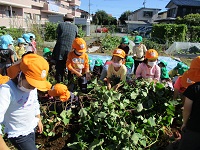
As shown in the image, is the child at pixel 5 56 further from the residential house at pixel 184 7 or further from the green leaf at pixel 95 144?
the residential house at pixel 184 7

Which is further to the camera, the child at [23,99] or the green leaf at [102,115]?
the green leaf at [102,115]

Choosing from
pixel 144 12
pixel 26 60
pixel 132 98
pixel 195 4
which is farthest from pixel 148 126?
pixel 144 12

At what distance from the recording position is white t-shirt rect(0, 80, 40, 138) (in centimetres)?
151

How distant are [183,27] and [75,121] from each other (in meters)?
12.9

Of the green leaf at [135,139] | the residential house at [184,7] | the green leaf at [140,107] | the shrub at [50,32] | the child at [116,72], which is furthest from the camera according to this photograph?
the residential house at [184,7]

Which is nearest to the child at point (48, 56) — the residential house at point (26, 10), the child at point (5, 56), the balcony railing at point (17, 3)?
the child at point (5, 56)

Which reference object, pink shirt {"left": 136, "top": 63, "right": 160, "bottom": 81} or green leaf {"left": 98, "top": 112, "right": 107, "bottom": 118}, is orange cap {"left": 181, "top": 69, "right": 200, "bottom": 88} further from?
pink shirt {"left": 136, "top": 63, "right": 160, "bottom": 81}

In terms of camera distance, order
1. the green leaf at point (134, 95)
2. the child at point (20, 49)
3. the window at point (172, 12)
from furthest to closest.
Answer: the window at point (172, 12)
the child at point (20, 49)
the green leaf at point (134, 95)

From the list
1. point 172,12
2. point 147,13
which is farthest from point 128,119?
point 147,13

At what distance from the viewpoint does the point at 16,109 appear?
167 centimetres

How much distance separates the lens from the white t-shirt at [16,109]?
1.51 m

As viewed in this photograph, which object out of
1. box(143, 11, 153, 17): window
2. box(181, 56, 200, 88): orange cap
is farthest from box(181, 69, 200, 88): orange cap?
box(143, 11, 153, 17): window

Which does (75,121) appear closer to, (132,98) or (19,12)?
(132,98)

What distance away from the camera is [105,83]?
11.7 ft
